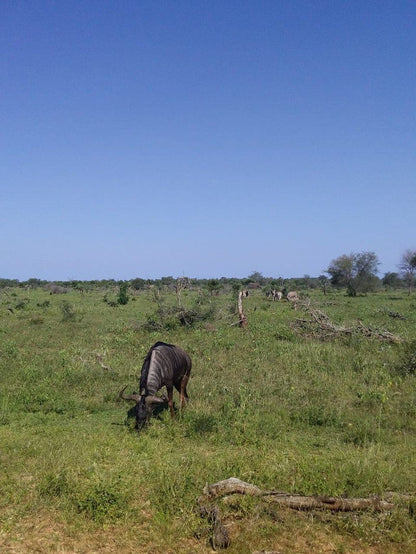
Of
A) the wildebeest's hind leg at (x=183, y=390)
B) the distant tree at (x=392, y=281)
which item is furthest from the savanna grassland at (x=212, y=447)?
the distant tree at (x=392, y=281)

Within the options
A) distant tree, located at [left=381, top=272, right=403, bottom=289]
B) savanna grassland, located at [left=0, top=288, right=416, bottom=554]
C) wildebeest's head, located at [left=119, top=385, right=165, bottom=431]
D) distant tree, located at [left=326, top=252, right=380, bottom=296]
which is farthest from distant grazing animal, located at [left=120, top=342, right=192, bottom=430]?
distant tree, located at [left=381, top=272, right=403, bottom=289]

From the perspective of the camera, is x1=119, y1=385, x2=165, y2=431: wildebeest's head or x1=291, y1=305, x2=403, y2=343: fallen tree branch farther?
x1=291, y1=305, x2=403, y2=343: fallen tree branch

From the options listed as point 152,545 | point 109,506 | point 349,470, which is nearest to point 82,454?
point 109,506

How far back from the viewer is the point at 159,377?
1002 centimetres

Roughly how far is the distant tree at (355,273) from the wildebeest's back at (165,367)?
4308cm

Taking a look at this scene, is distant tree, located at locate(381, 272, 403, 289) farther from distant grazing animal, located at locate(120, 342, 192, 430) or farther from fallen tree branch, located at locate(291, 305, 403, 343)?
distant grazing animal, located at locate(120, 342, 192, 430)

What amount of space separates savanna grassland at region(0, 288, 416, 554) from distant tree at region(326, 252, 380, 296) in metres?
36.2

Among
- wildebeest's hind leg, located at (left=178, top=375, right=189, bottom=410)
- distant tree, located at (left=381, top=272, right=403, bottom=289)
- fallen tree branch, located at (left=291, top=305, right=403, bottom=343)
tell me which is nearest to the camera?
wildebeest's hind leg, located at (left=178, top=375, right=189, bottom=410)

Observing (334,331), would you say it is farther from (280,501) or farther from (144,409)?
(280,501)

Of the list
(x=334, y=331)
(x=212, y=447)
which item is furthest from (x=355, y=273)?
(x=212, y=447)

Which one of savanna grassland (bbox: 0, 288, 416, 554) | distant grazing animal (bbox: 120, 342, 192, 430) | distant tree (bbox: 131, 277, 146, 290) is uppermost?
distant tree (bbox: 131, 277, 146, 290)

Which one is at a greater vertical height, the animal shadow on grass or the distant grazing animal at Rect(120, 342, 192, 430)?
the distant grazing animal at Rect(120, 342, 192, 430)

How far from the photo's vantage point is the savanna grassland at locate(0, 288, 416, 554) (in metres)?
5.59

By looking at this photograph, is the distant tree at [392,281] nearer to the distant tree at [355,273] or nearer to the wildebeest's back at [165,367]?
the distant tree at [355,273]
